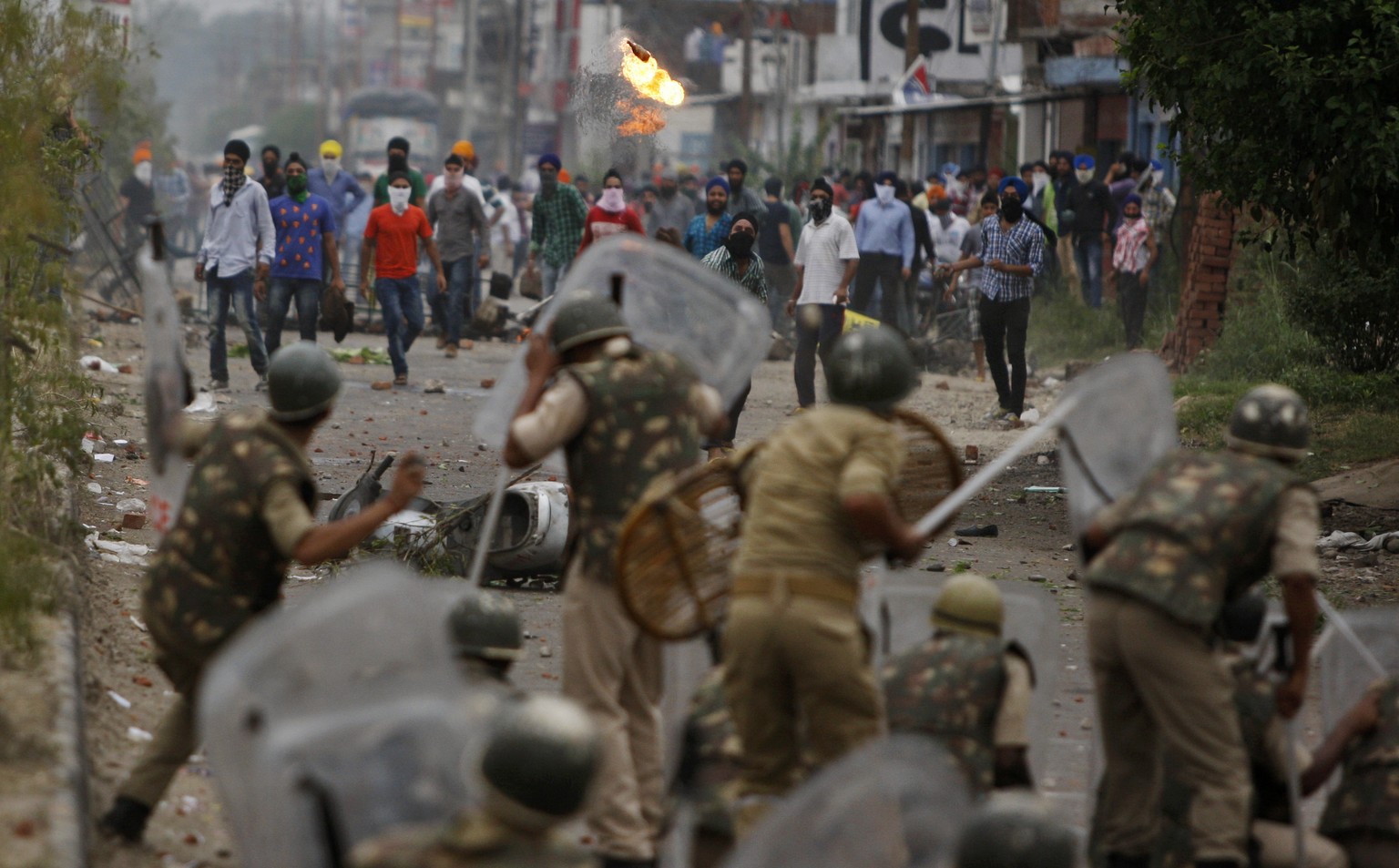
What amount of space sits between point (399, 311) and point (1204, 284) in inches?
283

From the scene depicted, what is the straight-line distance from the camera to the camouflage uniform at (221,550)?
4.64m

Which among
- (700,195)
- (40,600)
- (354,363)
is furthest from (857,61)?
(40,600)

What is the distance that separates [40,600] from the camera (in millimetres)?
6059

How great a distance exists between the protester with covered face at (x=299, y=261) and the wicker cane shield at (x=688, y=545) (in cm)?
969

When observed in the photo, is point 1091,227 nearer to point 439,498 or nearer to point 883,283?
point 883,283

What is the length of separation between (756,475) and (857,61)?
35.1 meters

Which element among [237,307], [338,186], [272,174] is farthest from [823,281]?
[338,186]

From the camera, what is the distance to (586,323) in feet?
16.2

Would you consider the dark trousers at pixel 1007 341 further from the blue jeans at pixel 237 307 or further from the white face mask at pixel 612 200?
the blue jeans at pixel 237 307

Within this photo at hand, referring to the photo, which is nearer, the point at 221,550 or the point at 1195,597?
the point at 1195,597

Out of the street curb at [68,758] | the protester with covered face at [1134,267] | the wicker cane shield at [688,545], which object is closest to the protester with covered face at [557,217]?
the protester with covered face at [1134,267]

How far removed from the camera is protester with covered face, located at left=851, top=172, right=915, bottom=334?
18.2 meters

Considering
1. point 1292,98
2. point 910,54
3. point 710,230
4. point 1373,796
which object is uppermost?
point 910,54

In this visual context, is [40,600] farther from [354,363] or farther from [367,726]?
[354,363]
